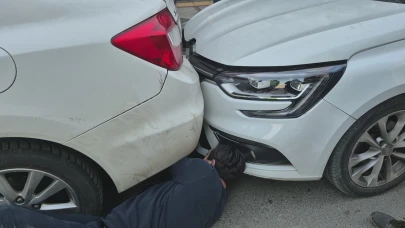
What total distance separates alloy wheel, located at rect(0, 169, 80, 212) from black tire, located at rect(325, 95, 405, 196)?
1.46 m

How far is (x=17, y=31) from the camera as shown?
1.65 m

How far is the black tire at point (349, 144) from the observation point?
215cm

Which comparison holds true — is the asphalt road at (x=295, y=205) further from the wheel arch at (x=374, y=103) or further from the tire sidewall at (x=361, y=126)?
the wheel arch at (x=374, y=103)

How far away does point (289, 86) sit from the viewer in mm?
2111

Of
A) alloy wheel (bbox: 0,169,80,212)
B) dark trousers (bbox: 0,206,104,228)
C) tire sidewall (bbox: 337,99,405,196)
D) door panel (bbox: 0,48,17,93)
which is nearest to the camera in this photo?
door panel (bbox: 0,48,17,93)

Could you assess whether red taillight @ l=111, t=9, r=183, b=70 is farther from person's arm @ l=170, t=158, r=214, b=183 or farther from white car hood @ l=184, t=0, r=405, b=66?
person's arm @ l=170, t=158, r=214, b=183

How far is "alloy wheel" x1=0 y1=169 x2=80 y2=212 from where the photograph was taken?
6.21 feet

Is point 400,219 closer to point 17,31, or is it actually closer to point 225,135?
point 225,135

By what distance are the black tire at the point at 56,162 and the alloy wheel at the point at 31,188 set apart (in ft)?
0.10

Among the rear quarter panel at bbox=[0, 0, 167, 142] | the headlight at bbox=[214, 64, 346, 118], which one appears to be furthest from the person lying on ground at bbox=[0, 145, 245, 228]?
the rear quarter panel at bbox=[0, 0, 167, 142]

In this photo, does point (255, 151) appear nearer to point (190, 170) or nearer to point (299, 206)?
point (190, 170)

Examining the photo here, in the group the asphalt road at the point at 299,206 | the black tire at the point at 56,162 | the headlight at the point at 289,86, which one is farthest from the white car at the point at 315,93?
the black tire at the point at 56,162

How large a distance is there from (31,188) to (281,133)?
1.31 m

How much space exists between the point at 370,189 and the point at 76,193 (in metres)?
1.77
